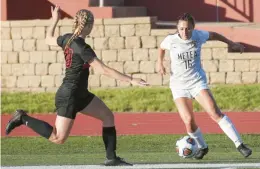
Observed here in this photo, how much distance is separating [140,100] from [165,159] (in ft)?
26.4

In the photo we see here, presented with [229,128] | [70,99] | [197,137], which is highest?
[70,99]

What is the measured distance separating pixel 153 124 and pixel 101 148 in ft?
8.72

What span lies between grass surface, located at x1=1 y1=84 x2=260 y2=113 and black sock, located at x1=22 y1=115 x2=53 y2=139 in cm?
840

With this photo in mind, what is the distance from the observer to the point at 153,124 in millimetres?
18859

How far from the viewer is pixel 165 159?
1248cm

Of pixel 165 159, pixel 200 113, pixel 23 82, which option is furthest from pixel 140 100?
pixel 165 159

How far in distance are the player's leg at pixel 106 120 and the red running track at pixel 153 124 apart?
6.56 m

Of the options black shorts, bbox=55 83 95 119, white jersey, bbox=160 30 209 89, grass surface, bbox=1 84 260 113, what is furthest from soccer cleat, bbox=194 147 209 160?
grass surface, bbox=1 84 260 113

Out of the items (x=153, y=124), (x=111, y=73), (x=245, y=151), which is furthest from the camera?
(x=153, y=124)

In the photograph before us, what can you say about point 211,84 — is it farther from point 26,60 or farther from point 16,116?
point 16,116

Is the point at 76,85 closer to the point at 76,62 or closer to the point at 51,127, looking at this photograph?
the point at 76,62

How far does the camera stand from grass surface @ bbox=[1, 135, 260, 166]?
13.2 meters

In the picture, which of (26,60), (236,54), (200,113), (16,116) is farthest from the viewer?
(26,60)

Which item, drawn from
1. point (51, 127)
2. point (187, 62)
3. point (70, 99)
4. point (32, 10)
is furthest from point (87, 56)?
point (32, 10)
